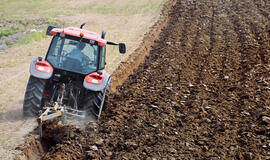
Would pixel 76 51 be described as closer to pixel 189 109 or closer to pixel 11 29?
pixel 189 109

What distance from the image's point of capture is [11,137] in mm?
6910

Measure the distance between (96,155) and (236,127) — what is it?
263cm

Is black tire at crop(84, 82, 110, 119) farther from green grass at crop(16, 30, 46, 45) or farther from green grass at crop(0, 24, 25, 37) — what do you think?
green grass at crop(0, 24, 25, 37)

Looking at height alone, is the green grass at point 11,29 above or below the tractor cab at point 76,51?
below

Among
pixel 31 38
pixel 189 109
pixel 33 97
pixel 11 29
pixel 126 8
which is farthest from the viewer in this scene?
pixel 126 8

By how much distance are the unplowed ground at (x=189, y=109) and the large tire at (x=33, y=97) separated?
2.28 feet

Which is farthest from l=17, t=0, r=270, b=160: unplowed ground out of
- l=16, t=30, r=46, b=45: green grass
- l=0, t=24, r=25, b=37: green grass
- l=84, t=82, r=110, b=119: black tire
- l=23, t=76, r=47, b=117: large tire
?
l=0, t=24, r=25, b=37: green grass

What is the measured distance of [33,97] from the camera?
769 cm

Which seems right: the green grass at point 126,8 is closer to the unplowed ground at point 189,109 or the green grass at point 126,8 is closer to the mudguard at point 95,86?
the unplowed ground at point 189,109

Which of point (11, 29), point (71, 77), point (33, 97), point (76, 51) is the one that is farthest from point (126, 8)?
point (33, 97)

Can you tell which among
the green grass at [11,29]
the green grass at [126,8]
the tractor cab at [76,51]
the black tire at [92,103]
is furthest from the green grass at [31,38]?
the black tire at [92,103]

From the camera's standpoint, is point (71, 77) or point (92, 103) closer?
point (92, 103)

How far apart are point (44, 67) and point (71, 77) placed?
1.96ft

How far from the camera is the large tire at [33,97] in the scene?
25.2ft
